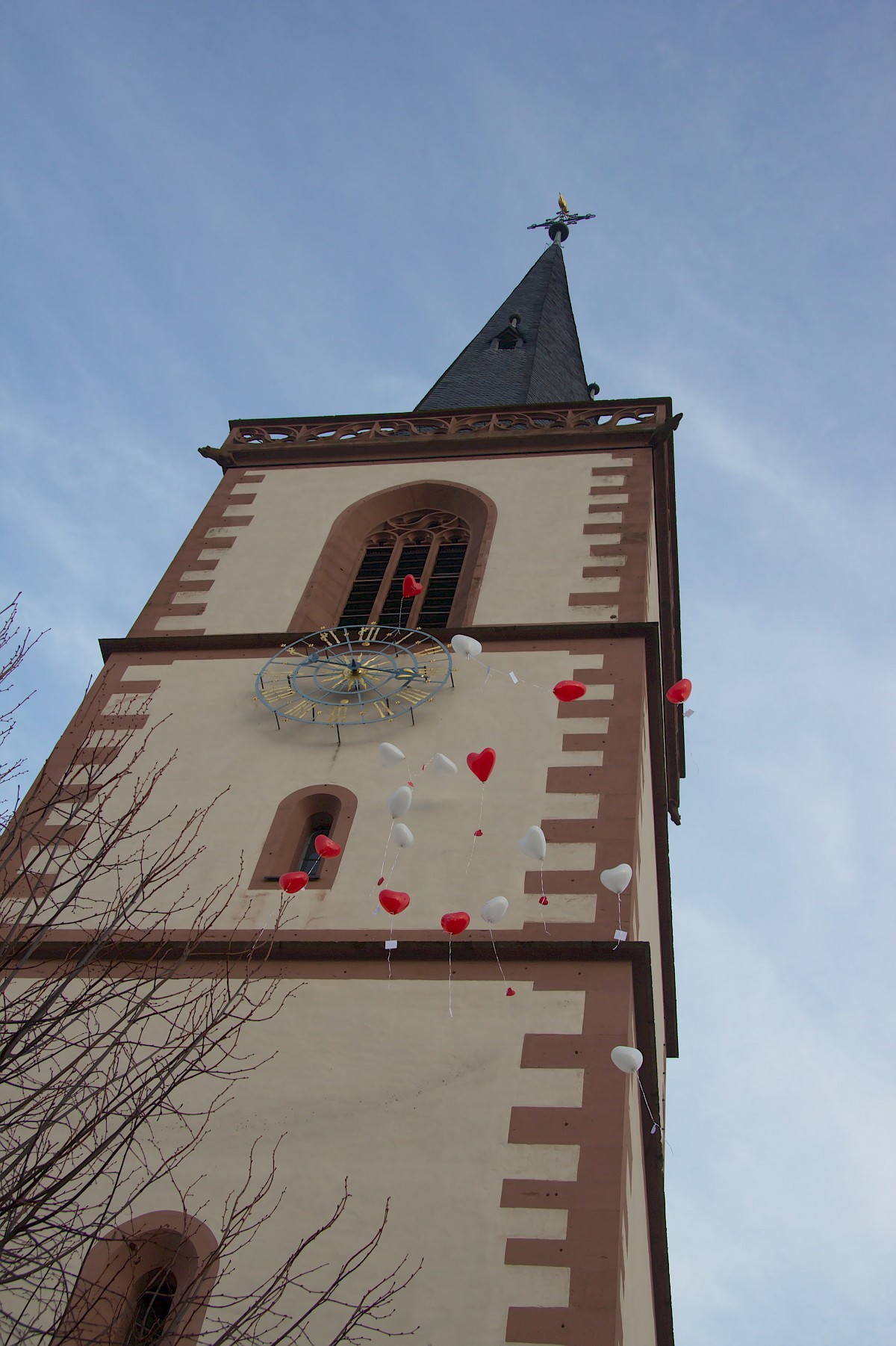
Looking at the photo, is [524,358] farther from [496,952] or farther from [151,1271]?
[151,1271]

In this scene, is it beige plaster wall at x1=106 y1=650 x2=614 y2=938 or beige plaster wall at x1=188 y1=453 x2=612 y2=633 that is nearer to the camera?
beige plaster wall at x1=106 y1=650 x2=614 y2=938

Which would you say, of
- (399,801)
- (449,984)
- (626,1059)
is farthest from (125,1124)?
(399,801)

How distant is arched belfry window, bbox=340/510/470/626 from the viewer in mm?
17250

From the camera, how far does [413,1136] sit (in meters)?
9.86

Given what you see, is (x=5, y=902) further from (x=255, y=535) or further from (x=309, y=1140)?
(x=255, y=535)

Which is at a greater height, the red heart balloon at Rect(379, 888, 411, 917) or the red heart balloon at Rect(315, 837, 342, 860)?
the red heart balloon at Rect(315, 837, 342, 860)

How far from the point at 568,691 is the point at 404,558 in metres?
5.16

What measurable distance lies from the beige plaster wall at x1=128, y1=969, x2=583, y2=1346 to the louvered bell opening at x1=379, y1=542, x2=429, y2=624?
6.58 meters

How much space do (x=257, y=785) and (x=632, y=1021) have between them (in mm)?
4063

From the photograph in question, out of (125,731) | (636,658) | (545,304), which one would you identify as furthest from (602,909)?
(545,304)

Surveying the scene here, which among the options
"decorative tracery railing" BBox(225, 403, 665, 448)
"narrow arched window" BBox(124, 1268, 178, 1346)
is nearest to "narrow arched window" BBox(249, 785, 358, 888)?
"narrow arched window" BBox(124, 1268, 178, 1346)

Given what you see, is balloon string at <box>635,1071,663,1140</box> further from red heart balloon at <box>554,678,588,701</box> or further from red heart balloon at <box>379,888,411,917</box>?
red heart balloon at <box>554,678,588,701</box>

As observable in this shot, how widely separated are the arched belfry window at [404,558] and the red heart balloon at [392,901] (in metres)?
4.90

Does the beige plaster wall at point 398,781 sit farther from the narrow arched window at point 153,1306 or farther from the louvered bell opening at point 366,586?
the narrow arched window at point 153,1306
